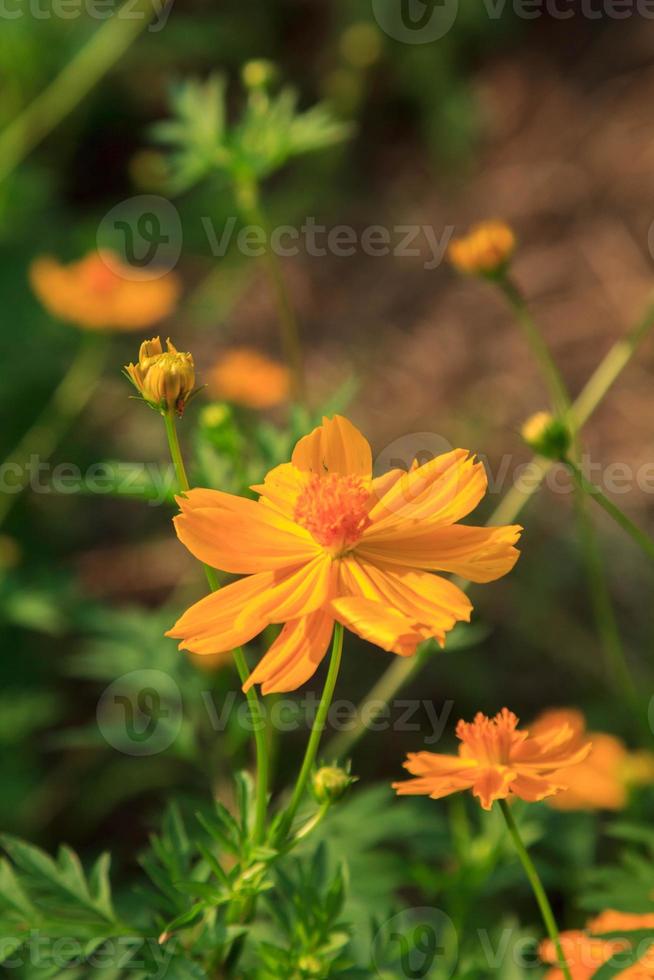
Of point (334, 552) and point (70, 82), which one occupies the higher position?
point (70, 82)

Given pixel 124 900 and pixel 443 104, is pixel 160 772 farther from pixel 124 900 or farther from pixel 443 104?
pixel 443 104

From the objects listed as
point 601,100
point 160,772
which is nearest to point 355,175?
point 601,100

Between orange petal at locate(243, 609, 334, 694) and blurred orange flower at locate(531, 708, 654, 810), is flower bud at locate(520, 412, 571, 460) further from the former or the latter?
blurred orange flower at locate(531, 708, 654, 810)

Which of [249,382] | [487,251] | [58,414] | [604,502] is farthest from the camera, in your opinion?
[58,414]

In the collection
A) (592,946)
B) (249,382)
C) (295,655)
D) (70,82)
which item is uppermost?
(70,82)

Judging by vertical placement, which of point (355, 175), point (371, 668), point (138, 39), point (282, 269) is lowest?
point (371, 668)

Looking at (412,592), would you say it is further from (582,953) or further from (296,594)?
(582,953)

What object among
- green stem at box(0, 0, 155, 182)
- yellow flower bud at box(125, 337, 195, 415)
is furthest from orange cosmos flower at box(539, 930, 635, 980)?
green stem at box(0, 0, 155, 182)

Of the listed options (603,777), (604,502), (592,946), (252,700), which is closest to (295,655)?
(252,700)
